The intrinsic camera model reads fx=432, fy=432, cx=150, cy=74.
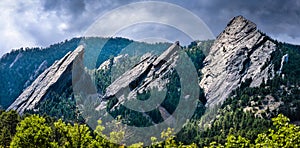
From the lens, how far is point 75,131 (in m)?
38.7

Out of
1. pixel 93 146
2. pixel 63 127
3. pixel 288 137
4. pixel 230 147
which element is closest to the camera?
pixel 288 137

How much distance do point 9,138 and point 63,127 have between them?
56.1 m

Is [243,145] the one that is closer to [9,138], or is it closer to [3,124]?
[9,138]

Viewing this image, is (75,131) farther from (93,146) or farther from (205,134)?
(205,134)

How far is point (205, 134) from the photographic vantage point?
19288 cm

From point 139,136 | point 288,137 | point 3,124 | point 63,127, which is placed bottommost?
point 288,137

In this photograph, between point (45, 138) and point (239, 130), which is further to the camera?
point (239, 130)

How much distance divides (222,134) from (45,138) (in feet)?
498

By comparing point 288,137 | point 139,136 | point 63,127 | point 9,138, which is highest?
point 139,136

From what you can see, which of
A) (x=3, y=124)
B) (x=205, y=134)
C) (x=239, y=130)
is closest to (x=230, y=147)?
(x=3, y=124)

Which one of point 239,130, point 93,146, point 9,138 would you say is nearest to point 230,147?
point 93,146

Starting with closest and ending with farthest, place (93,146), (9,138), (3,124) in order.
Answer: (93,146), (9,138), (3,124)

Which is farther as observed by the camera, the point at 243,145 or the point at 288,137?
the point at 243,145

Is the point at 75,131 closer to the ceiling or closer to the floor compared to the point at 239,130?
closer to the floor
